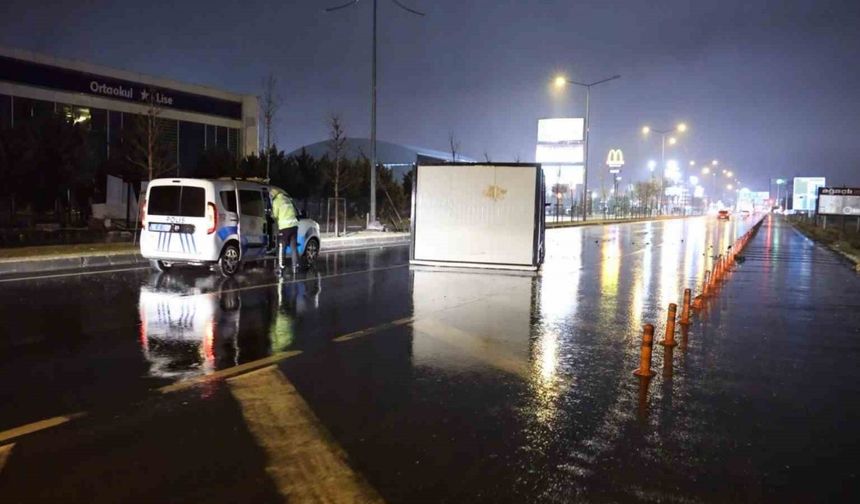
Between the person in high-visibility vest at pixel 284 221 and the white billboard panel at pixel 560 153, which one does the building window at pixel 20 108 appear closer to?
the person in high-visibility vest at pixel 284 221

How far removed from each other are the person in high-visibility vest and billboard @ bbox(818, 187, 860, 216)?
4754cm

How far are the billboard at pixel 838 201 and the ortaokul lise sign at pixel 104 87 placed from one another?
42.3 m

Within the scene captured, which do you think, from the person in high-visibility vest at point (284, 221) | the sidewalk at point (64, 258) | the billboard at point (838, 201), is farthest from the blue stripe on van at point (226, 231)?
the billboard at point (838, 201)

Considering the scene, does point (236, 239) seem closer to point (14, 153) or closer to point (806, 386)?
point (806, 386)

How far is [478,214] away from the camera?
1767 cm

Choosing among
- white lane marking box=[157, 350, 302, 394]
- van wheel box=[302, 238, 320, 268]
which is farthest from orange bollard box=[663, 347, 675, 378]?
van wheel box=[302, 238, 320, 268]

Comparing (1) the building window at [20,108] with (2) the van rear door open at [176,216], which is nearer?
(2) the van rear door open at [176,216]

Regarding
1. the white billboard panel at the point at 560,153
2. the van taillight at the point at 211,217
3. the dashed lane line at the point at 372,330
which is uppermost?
the white billboard panel at the point at 560,153

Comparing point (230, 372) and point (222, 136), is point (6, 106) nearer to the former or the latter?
point (222, 136)

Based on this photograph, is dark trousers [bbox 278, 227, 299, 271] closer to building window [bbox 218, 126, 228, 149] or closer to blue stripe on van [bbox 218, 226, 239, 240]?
blue stripe on van [bbox 218, 226, 239, 240]

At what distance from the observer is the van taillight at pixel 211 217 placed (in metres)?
14.0

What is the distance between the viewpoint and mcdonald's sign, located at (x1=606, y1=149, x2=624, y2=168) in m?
82.1

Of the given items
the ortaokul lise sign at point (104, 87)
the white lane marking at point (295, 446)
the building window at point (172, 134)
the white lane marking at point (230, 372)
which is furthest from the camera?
the building window at point (172, 134)

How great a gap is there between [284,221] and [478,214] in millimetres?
4833
